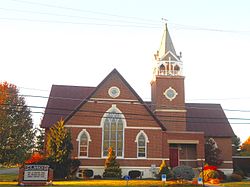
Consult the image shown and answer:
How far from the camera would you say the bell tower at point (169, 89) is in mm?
44281

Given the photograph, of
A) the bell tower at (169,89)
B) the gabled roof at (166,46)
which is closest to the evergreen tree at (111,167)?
the bell tower at (169,89)

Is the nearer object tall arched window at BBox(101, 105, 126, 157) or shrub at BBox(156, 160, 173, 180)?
shrub at BBox(156, 160, 173, 180)

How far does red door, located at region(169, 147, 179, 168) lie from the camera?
4241cm

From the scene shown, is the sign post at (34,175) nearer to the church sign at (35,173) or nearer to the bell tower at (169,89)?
the church sign at (35,173)

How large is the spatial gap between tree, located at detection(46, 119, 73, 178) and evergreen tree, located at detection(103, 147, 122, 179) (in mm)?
3972

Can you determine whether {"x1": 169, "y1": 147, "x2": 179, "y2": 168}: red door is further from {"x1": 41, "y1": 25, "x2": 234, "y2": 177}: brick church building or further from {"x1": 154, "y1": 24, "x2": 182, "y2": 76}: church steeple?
{"x1": 154, "y1": 24, "x2": 182, "y2": 76}: church steeple

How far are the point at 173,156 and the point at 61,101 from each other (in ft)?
51.2

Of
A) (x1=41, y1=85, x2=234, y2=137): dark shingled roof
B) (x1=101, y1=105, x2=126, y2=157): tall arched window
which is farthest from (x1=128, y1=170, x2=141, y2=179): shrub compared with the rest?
(x1=41, y1=85, x2=234, y2=137): dark shingled roof

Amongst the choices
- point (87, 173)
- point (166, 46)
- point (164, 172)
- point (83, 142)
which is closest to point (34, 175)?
point (87, 173)

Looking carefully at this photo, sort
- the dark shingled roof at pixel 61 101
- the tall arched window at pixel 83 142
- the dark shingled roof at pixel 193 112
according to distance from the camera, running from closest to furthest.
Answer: the tall arched window at pixel 83 142 → the dark shingled roof at pixel 61 101 → the dark shingled roof at pixel 193 112

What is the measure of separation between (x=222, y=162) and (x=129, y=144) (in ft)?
45.1

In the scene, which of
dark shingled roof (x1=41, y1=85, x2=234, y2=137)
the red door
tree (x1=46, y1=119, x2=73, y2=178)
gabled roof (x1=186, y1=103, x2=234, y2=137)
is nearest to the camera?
tree (x1=46, y1=119, x2=73, y2=178)

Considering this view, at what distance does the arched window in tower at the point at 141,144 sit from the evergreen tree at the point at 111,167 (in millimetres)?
3417

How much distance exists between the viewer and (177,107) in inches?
1762
